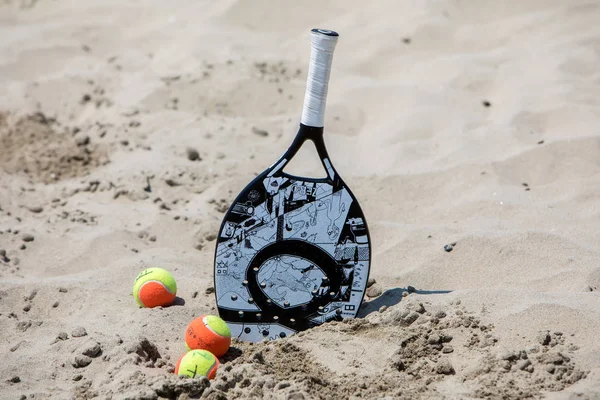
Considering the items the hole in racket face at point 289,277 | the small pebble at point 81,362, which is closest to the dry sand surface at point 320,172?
the small pebble at point 81,362

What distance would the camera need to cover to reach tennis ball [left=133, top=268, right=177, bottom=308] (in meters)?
2.48

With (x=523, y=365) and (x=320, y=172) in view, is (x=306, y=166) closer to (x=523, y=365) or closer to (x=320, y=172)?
(x=320, y=172)

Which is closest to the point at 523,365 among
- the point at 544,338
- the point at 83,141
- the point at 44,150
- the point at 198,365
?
the point at 544,338

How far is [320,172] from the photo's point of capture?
137 inches

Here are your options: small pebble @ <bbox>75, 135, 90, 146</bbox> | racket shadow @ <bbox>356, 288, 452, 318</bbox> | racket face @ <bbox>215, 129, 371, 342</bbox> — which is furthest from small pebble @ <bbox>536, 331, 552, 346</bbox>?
small pebble @ <bbox>75, 135, 90, 146</bbox>

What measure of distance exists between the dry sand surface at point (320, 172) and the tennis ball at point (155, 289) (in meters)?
0.05

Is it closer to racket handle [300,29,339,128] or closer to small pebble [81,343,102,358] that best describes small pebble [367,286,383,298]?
racket handle [300,29,339,128]

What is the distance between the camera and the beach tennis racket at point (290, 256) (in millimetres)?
2396

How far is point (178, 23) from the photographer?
5117mm

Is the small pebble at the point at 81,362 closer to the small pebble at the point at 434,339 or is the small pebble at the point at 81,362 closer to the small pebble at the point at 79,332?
the small pebble at the point at 79,332

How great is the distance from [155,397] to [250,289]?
53 cm

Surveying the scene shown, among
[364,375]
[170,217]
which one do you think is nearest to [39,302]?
[170,217]

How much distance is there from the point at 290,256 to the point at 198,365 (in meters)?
0.49

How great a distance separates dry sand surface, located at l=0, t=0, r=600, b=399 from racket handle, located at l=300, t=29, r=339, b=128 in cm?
63
